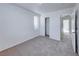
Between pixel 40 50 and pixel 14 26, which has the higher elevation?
pixel 14 26

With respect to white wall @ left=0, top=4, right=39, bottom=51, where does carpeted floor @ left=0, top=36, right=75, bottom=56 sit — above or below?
below

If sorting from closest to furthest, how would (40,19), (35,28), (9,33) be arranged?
1. (9,33)
2. (35,28)
3. (40,19)

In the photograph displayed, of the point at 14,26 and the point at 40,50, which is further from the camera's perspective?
the point at 14,26

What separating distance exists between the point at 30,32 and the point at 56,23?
159cm

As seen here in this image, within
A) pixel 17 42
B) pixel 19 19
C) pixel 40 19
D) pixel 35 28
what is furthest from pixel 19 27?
pixel 40 19

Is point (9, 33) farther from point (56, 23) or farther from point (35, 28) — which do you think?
point (56, 23)

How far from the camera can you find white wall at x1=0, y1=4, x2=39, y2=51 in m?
3.19

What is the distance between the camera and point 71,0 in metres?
1.20

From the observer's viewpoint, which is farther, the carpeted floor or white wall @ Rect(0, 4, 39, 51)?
white wall @ Rect(0, 4, 39, 51)

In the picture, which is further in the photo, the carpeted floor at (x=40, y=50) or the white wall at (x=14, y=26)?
the white wall at (x=14, y=26)

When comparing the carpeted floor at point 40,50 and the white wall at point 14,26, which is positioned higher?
the white wall at point 14,26

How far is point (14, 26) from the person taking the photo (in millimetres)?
3785

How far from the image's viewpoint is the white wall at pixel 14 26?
3189 mm

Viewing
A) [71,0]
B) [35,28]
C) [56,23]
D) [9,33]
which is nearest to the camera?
[71,0]
